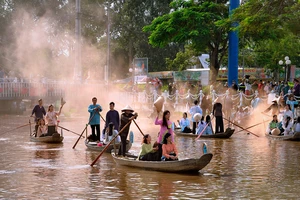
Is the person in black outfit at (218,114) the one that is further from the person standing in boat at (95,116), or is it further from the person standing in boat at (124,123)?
the person standing in boat at (124,123)

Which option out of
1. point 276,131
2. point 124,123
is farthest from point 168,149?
point 276,131

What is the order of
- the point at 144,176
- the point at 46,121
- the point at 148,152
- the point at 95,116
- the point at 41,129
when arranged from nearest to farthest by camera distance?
the point at 144,176, the point at 148,152, the point at 95,116, the point at 46,121, the point at 41,129

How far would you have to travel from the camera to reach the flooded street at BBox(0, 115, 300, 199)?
1270 cm

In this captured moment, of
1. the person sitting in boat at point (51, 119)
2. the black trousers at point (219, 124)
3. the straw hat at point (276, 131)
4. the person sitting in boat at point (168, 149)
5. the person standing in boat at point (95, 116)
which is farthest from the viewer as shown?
the black trousers at point (219, 124)

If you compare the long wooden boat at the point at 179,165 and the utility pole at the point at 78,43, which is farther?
the utility pole at the point at 78,43

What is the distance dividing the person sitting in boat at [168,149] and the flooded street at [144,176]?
0.42m

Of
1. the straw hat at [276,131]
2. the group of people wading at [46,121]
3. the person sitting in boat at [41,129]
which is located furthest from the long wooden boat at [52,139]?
the straw hat at [276,131]

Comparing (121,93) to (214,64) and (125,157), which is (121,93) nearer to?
(214,64)

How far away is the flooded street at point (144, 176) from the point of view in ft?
41.7

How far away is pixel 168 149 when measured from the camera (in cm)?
1512

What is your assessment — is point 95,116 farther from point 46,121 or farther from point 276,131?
point 276,131

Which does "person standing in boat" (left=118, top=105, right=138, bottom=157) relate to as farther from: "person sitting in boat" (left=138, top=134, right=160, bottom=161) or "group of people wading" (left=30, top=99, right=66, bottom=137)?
"group of people wading" (left=30, top=99, right=66, bottom=137)

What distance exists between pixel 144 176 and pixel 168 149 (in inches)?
35.3

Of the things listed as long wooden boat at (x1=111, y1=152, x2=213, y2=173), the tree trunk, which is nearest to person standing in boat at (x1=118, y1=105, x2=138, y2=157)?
long wooden boat at (x1=111, y1=152, x2=213, y2=173)
